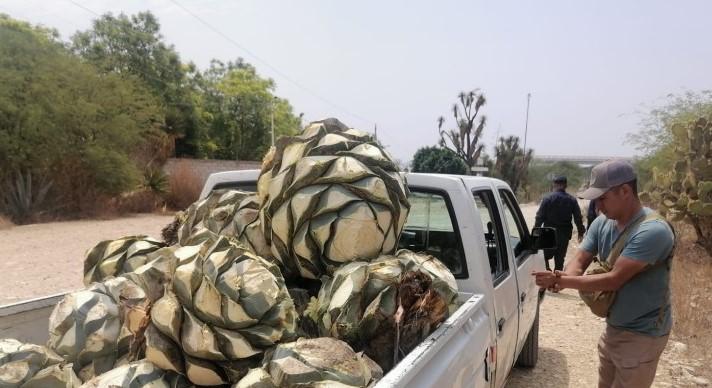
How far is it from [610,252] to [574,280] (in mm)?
313

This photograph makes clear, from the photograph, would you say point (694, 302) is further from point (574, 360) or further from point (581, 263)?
point (581, 263)

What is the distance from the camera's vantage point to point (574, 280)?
10.3 feet

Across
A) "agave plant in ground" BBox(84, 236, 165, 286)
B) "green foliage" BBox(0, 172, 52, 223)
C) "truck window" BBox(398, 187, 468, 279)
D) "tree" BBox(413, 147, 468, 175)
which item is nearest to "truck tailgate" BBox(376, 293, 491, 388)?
"truck window" BBox(398, 187, 468, 279)

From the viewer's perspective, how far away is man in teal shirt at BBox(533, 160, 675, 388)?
2.95m

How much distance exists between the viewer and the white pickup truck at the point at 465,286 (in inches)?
81.7

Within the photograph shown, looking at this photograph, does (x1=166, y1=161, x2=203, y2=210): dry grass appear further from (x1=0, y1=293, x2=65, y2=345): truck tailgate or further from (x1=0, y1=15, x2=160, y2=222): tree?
(x1=0, y1=293, x2=65, y2=345): truck tailgate

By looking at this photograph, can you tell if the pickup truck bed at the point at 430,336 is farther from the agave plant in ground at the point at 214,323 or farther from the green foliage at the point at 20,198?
the green foliage at the point at 20,198

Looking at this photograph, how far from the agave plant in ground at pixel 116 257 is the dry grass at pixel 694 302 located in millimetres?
5301

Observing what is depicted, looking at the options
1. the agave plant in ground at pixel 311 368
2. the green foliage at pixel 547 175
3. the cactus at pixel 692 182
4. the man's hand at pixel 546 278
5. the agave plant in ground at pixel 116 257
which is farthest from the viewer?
the green foliage at pixel 547 175

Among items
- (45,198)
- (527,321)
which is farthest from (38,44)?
(527,321)

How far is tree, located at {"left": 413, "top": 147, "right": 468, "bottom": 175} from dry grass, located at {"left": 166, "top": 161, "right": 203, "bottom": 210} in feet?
32.2

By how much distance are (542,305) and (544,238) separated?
448 centimetres

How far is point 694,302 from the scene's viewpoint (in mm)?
7383

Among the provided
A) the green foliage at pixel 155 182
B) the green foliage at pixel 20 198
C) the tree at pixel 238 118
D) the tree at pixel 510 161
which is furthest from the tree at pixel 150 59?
the tree at pixel 510 161
